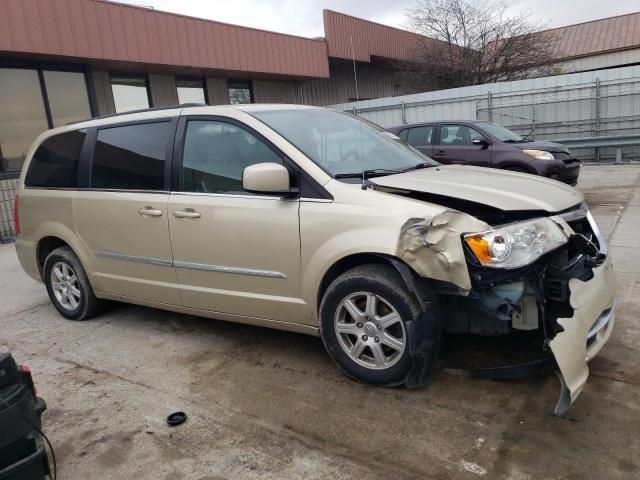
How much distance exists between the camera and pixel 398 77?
23.6 m

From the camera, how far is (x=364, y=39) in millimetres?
19266

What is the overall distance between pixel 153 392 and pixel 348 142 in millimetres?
2187

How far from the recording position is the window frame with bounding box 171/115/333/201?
3.27 meters

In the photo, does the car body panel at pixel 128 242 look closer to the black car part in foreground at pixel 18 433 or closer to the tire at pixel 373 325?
the tire at pixel 373 325

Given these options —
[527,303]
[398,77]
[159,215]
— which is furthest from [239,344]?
[398,77]

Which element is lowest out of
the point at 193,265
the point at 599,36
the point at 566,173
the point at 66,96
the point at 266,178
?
the point at 566,173

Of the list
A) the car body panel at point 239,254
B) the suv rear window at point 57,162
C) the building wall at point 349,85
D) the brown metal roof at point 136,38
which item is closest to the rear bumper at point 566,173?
the car body panel at point 239,254

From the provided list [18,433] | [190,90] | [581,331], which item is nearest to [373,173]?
[581,331]

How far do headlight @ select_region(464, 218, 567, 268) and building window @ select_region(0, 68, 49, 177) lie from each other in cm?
1044

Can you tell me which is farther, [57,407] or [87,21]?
[87,21]

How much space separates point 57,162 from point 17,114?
7.22m

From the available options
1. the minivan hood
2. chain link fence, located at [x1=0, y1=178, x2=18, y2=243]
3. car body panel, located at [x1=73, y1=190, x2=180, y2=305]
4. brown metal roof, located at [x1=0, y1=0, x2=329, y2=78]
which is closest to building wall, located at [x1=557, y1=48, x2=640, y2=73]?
brown metal roof, located at [x1=0, y1=0, x2=329, y2=78]

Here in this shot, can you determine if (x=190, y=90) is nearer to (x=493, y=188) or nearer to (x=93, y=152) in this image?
(x=93, y=152)

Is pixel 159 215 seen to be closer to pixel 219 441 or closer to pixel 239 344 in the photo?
pixel 239 344
